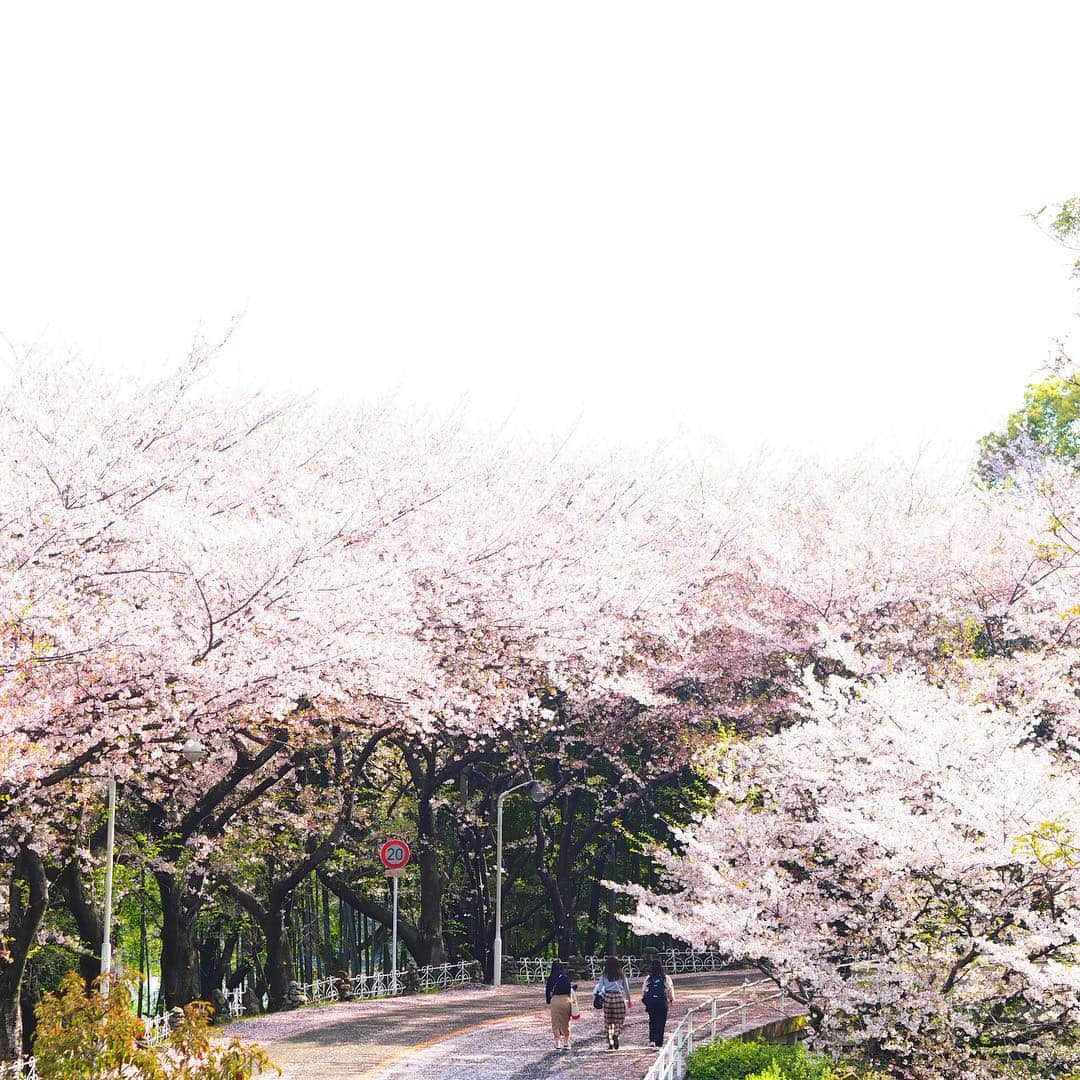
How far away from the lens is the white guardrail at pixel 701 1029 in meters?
17.5

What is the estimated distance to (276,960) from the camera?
29125 mm

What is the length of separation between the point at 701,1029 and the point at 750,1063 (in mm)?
3126

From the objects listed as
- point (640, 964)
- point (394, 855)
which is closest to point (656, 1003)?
point (394, 855)

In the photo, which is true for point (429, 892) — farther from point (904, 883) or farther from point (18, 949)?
point (904, 883)

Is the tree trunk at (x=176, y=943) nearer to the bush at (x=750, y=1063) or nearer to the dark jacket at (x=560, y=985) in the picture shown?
the dark jacket at (x=560, y=985)

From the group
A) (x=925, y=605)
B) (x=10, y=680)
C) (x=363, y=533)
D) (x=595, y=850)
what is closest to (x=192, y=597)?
(x=10, y=680)

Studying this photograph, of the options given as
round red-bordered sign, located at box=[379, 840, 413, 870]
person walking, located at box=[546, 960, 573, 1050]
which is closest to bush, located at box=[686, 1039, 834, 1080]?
person walking, located at box=[546, 960, 573, 1050]

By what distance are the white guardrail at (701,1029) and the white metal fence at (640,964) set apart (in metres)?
10.3

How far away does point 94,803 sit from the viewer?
23.7m

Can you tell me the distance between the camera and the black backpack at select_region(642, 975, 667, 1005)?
20859mm

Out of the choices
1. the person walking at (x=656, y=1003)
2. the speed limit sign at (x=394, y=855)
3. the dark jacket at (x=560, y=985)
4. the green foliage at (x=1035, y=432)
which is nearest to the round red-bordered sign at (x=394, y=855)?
the speed limit sign at (x=394, y=855)

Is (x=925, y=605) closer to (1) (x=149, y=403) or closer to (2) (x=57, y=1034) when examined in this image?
(1) (x=149, y=403)

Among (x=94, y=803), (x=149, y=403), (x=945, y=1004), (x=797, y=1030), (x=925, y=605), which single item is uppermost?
(x=149, y=403)

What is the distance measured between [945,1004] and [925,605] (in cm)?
1624
